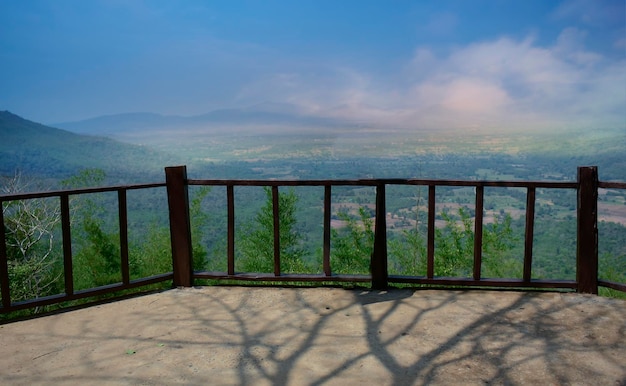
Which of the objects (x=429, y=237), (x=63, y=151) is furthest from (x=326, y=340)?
(x=63, y=151)

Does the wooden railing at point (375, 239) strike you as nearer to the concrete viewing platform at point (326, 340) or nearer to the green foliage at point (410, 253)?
the concrete viewing platform at point (326, 340)

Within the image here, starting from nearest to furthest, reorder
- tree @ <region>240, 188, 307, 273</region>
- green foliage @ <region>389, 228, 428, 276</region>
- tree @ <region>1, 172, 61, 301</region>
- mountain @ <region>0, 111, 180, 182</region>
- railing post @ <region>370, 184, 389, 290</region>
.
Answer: railing post @ <region>370, 184, 389, 290</region> < tree @ <region>240, 188, 307, 273</region> < green foliage @ <region>389, 228, 428, 276</region> < tree @ <region>1, 172, 61, 301</region> < mountain @ <region>0, 111, 180, 182</region>

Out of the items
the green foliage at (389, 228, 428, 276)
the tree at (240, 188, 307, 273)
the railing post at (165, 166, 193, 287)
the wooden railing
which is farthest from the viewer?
the green foliage at (389, 228, 428, 276)

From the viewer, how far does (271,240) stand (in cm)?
1093

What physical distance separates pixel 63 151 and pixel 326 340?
3334 centimetres

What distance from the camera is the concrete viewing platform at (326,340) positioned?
229 cm

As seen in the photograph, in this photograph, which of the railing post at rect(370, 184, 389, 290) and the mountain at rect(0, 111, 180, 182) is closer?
the railing post at rect(370, 184, 389, 290)

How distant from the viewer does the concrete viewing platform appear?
2.29 m

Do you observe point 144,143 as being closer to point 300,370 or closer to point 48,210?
point 48,210

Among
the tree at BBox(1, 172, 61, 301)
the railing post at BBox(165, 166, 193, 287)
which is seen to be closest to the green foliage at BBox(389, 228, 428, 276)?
the railing post at BBox(165, 166, 193, 287)

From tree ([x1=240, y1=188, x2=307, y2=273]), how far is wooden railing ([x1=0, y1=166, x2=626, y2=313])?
18.7 feet

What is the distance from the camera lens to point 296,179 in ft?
12.0

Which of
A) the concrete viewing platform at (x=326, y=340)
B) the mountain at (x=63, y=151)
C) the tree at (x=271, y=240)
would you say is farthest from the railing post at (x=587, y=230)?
the mountain at (x=63, y=151)

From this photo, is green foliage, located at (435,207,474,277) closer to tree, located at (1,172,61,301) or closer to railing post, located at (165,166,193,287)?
railing post, located at (165,166,193,287)
